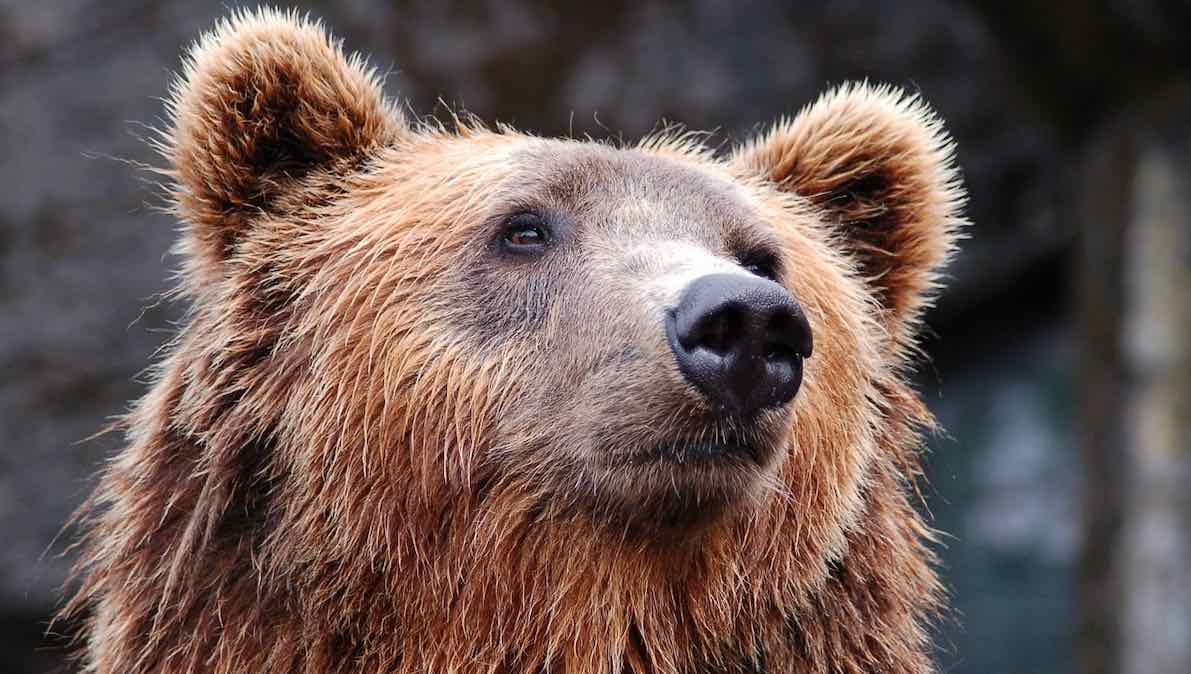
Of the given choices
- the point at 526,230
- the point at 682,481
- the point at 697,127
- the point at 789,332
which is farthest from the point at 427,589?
the point at 697,127

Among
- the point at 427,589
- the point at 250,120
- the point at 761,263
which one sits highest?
the point at 250,120

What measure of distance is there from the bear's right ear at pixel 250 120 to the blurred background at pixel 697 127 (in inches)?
192

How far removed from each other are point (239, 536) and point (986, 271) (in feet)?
29.5

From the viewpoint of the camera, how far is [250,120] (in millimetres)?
4262

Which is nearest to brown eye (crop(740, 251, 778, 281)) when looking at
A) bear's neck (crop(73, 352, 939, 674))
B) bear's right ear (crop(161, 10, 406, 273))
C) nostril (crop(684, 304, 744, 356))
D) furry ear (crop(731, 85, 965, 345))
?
furry ear (crop(731, 85, 965, 345))

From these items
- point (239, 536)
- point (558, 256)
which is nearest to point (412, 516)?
point (239, 536)

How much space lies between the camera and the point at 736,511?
12.3 feet

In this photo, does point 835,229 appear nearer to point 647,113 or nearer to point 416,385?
point 416,385

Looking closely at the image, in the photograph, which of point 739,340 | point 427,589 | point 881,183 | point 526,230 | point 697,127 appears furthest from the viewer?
point 697,127

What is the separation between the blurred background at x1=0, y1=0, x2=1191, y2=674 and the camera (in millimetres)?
9461

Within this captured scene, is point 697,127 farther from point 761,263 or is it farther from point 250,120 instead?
point 250,120

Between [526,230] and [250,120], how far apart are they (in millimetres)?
936

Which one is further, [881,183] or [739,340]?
[881,183]

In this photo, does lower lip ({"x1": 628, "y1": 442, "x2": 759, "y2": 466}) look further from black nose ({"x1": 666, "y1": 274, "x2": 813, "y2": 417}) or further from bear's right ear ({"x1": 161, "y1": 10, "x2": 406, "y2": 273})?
bear's right ear ({"x1": 161, "y1": 10, "x2": 406, "y2": 273})
